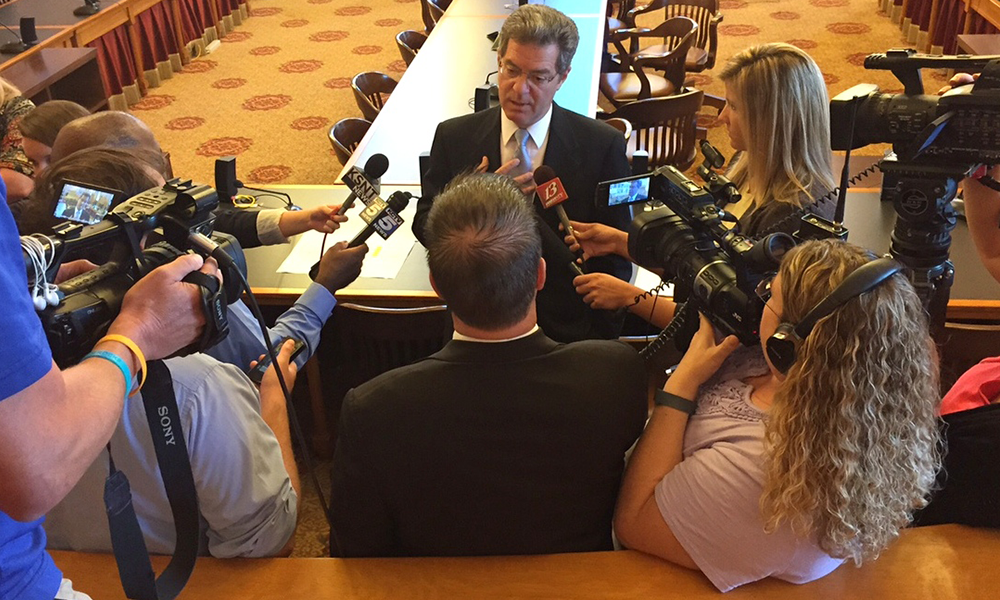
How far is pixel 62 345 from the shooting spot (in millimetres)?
1033

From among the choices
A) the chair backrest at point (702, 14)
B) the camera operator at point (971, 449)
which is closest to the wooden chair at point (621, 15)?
the chair backrest at point (702, 14)

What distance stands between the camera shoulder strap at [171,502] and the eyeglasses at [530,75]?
1.37 m

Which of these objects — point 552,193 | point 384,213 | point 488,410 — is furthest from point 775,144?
point 488,410

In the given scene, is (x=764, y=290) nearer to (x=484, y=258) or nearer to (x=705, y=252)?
(x=705, y=252)

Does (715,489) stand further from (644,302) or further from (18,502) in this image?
(18,502)

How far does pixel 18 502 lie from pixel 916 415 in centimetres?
117

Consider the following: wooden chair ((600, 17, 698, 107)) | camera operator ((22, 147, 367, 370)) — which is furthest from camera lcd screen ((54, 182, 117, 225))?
wooden chair ((600, 17, 698, 107))

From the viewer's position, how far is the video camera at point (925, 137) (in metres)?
1.59

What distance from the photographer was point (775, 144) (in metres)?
2.06

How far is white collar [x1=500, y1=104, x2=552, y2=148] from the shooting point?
90.7 inches

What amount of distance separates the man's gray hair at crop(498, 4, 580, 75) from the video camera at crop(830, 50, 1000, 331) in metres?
0.82

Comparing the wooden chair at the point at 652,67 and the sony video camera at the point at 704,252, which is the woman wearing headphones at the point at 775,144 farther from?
the wooden chair at the point at 652,67

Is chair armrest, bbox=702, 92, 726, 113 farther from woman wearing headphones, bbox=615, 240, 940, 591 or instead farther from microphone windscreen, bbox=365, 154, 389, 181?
woman wearing headphones, bbox=615, 240, 940, 591

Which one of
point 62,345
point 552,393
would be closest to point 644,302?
point 552,393
